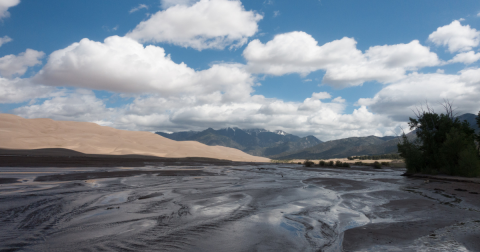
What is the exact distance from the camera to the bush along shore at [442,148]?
74.4ft

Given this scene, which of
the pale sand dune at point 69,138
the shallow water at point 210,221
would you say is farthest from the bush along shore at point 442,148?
the pale sand dune at point 69,138

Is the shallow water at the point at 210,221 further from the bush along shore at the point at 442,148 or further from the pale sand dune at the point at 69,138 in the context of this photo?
the pale sand dune at the point at 69,138

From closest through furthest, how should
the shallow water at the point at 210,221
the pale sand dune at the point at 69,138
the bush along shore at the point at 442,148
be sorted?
the shallow water at the point at 210,221 < the bush along shore at the point at 442,148 < the pale sand dune at the point at 69,138

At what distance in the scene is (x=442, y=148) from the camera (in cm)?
2533

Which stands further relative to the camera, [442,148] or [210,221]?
[442,148]

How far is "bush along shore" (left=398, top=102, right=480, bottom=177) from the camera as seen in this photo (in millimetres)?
22681

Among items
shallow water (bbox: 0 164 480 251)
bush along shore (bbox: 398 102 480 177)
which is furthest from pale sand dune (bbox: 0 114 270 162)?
bush along shore (bbox: 398 102 480 177)

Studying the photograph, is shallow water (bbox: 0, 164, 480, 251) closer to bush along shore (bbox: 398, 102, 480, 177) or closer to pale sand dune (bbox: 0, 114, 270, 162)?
bush along shore (bbox: 398, 102, 480, 177)

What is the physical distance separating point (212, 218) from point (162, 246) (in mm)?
2881

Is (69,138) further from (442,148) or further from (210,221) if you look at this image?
(442,148)

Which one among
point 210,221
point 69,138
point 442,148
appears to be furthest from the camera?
point 69,138

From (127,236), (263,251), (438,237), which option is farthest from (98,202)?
(438,237)

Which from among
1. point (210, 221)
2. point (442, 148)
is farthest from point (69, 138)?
point (442, 148)

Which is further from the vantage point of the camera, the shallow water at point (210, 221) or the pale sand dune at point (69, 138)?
the pale sand dune at point (69, 138)
